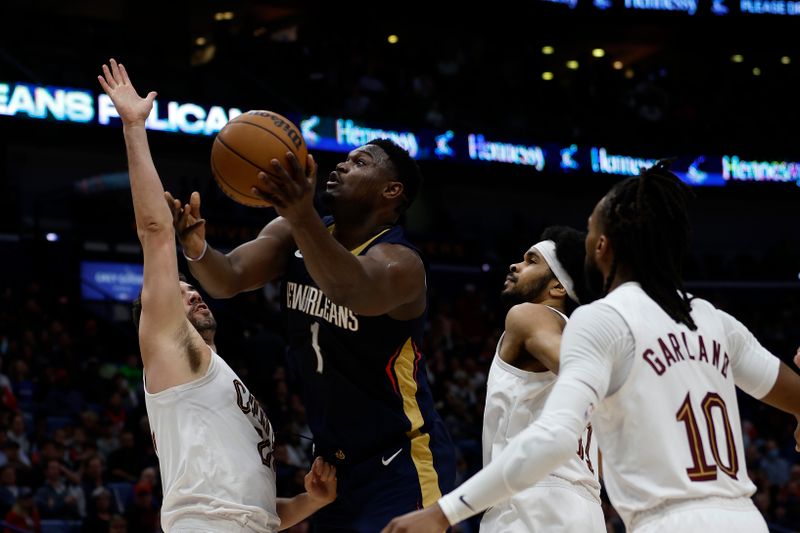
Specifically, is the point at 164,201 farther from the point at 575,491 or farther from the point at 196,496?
the point at 575,491

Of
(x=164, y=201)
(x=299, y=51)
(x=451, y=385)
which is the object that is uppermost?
(x=299, y=51)

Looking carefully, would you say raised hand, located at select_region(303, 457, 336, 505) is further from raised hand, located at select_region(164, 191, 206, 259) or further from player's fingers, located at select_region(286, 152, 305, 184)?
player's fingers, located at select_region(286, 152, 305, 184)

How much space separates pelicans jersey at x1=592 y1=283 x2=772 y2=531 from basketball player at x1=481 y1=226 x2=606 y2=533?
3.99 feet

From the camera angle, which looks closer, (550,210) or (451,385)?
(451,385)

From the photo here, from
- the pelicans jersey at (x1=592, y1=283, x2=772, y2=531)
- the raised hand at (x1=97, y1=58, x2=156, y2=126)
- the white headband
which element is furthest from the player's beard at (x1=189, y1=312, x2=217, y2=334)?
the pelicans jersey at (x1=592, y1=283, x2=772, y2=531)

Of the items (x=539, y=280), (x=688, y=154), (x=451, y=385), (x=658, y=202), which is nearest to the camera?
(x=658, y=202)

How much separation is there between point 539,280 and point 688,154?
20.2 meters

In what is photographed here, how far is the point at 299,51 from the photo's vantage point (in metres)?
20.6

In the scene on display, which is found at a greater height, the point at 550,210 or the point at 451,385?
the point at 550,210

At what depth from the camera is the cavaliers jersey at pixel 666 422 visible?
287 cm

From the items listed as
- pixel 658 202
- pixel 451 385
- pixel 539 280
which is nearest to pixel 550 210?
pixel 451 385

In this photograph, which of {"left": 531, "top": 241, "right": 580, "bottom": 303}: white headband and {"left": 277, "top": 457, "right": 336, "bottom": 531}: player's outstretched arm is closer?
{"left": 277, "top": 457, "right": 336, "bottom": 531}: player's outstretched arm

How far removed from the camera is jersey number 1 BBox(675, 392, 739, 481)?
288 cm

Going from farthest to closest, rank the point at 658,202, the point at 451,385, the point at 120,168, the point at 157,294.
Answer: the point at 120,168 → the point at 451,385 → the point at 157,294 → the point at 658,202
